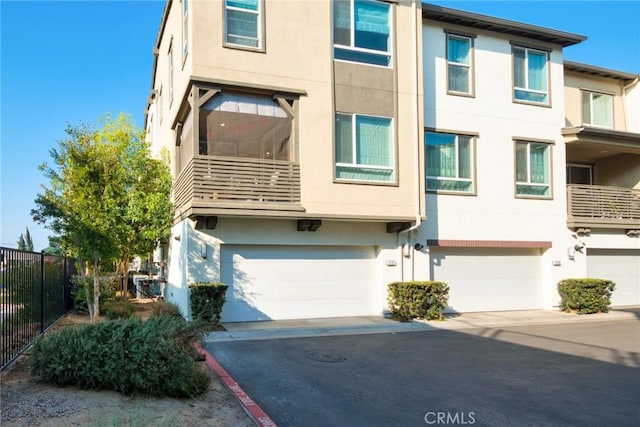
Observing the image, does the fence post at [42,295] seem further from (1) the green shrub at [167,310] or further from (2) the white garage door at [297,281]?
(2) the white garage door at [297,281]

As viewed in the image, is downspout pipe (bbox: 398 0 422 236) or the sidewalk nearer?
the sidewalk

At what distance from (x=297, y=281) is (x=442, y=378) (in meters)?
6.52

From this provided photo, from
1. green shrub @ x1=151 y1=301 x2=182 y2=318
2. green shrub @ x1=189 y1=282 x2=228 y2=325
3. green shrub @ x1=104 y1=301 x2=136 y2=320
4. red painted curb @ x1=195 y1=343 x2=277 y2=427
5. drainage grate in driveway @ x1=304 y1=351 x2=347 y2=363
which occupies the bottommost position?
drainage grate in driveway @ x1=304 y1=351 x2=347 y2=363

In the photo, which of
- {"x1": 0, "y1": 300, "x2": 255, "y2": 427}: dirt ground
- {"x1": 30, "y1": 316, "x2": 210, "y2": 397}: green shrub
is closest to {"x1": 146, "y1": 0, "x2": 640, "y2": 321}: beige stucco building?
{"x1": 30, "y1": 316, "x2": 210, "y2": 397}: green shrub

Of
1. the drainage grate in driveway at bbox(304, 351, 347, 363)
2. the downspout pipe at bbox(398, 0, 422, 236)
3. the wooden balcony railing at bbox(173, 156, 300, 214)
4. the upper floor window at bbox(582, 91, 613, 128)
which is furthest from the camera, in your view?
the upper floor window at bbox(582, 91, 613, 128)

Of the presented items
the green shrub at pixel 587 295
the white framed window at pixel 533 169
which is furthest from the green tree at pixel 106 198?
the green shrub at pixel 587 295

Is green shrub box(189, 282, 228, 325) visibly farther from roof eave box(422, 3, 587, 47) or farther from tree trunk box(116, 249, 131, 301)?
roof eave box(422, 3, 587, 47)

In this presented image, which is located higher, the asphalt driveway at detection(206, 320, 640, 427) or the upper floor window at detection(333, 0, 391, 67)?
the upper floor window at detection(333, 0, 391, 67)

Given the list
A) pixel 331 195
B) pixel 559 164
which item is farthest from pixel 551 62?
pixel 331 195

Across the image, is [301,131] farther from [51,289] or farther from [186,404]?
[186,404]

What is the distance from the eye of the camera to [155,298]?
17.7m

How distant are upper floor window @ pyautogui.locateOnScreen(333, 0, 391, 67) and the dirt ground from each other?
10290mm

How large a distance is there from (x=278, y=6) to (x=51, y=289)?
890 cm

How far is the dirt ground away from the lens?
4883 mm
